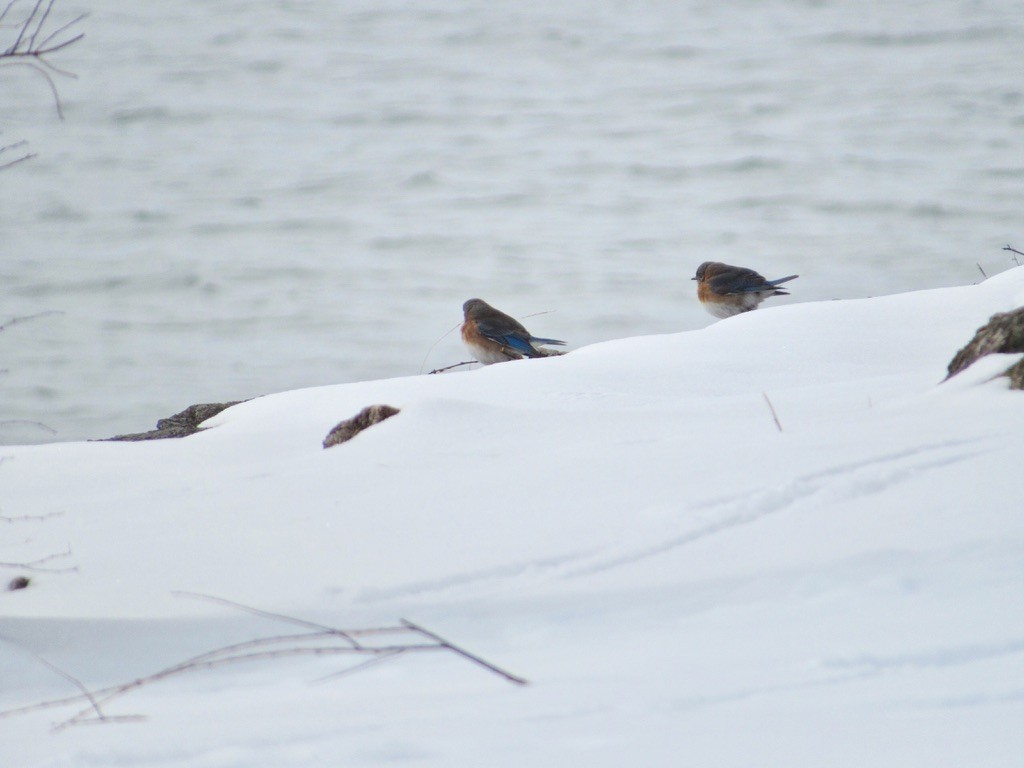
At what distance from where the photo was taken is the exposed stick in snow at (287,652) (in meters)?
1.92

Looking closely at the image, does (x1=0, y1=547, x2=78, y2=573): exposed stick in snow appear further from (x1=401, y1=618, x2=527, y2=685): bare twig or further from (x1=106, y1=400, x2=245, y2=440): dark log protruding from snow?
(x1=106, y1=400, x2=245, y2=440): dark log protruding from snow

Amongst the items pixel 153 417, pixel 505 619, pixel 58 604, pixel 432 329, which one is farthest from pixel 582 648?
pixel 432 329

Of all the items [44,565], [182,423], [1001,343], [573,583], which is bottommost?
[182,423]

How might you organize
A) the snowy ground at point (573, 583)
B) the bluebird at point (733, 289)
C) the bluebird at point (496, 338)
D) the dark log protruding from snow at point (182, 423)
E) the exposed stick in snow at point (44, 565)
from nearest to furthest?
the snowy ground at point (573, 583)
the exposed stick in snow at point (44, 565)
the dark log protruding from snow at point (182, 423)
the bluebird at point (496, 338)
the bluebird at point (733, 289)

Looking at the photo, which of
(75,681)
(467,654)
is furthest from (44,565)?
(467,654)

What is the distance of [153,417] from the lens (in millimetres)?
14148

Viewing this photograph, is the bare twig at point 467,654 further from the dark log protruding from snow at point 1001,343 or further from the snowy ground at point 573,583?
the dark log protruding from snow at point 1001,343

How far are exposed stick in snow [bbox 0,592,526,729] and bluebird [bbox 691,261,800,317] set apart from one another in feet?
17.2

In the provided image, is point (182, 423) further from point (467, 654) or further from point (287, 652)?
point (467, 654)

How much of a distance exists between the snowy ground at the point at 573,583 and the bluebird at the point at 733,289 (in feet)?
11.2

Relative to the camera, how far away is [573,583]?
7.02 ft

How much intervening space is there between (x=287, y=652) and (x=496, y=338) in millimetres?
4166

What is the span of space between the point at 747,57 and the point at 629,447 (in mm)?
34144

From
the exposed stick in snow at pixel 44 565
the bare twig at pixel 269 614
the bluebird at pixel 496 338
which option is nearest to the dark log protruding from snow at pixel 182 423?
the bluebird at pixel 496 338
